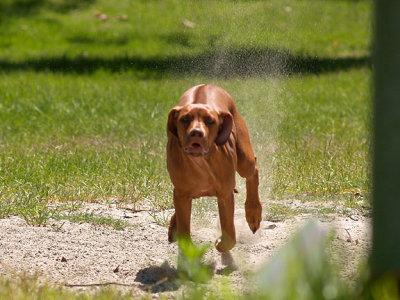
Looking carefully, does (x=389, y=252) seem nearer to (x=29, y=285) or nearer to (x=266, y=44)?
(x=29, y=285)

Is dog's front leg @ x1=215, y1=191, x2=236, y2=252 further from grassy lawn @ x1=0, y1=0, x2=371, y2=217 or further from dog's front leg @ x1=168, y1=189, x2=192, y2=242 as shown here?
grassy lawn @ x1=0, y1=0, x2=371, y2=217

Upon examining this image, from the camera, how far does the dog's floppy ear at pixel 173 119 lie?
4055 millimetres

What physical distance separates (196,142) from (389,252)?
150 centimetres

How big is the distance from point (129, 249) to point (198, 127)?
1.24 metres

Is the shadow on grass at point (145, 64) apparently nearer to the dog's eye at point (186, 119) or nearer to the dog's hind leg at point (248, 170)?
the dog's hind leg at point (248, 170)

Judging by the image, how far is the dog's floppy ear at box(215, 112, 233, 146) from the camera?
4.11 metres

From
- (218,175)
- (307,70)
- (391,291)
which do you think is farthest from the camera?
(307,70)

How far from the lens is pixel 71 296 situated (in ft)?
10.9

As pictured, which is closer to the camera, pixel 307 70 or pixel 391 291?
pixel 391 291

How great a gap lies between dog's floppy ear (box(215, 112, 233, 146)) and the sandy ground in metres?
0.72

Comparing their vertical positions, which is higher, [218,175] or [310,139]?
[218,175]

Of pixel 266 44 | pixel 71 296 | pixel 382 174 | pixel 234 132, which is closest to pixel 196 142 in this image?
pixel 234 132

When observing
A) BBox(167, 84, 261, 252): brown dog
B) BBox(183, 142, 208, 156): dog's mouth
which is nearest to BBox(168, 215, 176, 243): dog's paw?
BBox(167, 84, 261, 252): brown dog

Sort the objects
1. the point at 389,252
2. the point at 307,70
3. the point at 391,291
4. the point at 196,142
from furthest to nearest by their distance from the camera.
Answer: the point at 307,70 → the point at 196,142 → the point at 389,252 → the point at 391,291
